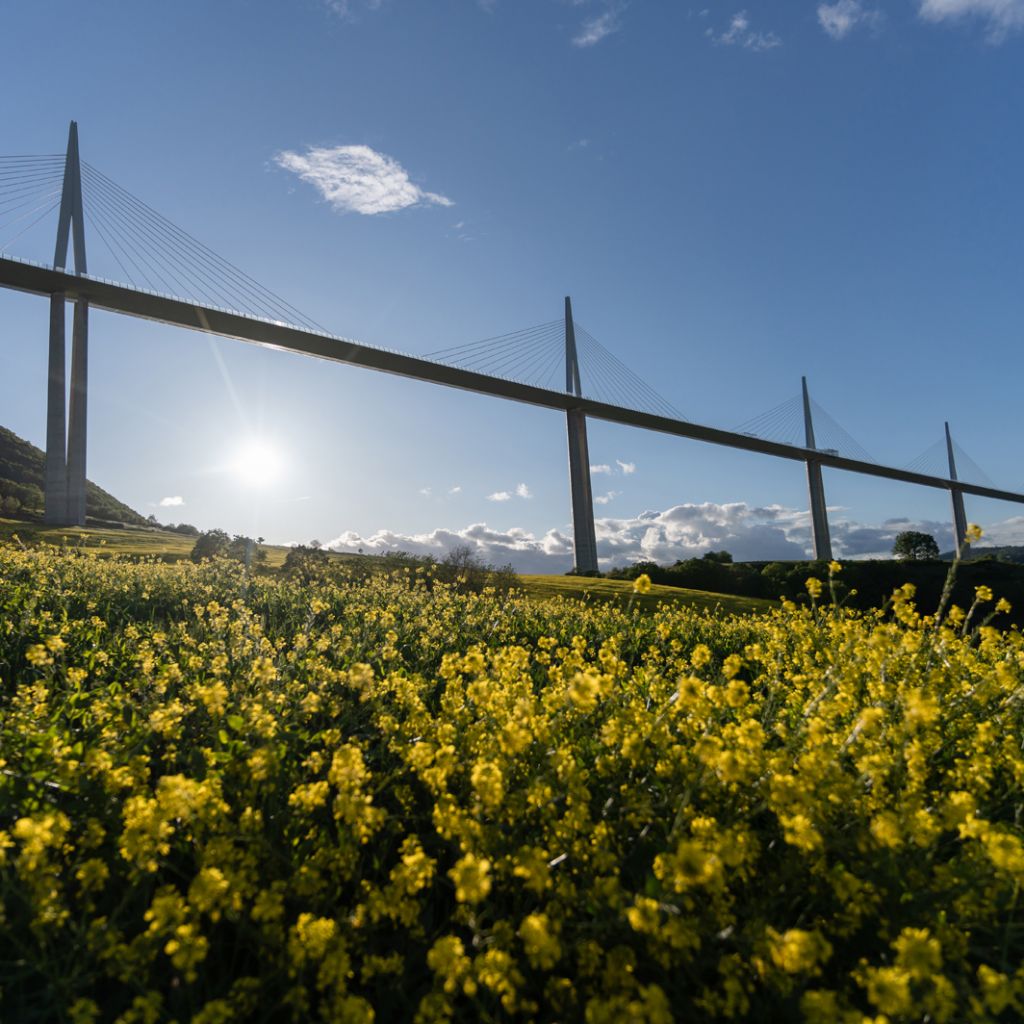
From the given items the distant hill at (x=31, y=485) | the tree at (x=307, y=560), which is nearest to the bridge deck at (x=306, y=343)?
the distant hill at (x=31, y=485)

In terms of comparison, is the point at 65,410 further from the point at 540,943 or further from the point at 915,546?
the point at 915,546

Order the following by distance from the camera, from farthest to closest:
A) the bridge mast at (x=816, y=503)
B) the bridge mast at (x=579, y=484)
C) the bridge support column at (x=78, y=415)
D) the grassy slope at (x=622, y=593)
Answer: the bridge mast at (x=816, y=503) → the bridge mast at (x=579, y=484) → the bridge support column at (x=78, y=415) → the grassy slope at (x=622, y=593)

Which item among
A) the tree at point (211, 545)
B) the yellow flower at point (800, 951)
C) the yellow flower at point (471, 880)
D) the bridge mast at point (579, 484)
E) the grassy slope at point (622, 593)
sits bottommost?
the yellow flower at point (800, 951)

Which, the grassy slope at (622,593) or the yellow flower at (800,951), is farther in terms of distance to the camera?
the grassy slope at (622,593)

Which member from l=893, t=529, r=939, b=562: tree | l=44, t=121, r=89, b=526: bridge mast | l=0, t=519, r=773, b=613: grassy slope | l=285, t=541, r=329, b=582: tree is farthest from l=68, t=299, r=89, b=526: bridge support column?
l=893, t=529, r=939, b=562: tree

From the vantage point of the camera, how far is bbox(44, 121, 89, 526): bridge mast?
1113 inches

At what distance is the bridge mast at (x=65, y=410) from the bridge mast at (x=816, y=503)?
48038 millimetres

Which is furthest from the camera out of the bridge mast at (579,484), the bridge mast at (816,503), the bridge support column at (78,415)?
the bridge mast at (816,503)

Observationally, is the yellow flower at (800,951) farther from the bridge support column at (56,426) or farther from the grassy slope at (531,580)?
the bridge support column at (56,426)

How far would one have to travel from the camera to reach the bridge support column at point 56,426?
2809 cm

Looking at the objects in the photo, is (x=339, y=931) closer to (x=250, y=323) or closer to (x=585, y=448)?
(x=250, y=323)

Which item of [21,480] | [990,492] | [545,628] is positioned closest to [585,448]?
[545,628]

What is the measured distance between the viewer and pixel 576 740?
277cm

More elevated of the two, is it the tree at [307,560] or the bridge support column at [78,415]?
the bridge support column at [78,415]
